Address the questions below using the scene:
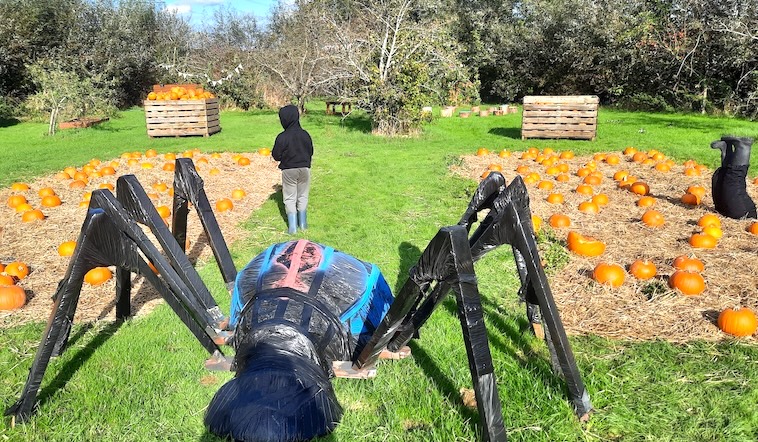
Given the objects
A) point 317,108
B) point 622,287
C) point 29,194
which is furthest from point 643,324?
point 317,108

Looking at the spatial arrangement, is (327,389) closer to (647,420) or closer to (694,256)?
(647,420)

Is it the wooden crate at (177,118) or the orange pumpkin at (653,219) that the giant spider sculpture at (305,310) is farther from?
the wooden crate at (177,118)

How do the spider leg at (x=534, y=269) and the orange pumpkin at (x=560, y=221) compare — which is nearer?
the spider leg at (x=534, y=269)

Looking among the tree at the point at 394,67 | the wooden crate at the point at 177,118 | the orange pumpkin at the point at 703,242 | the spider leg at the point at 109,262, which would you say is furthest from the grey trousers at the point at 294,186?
the wooden crate at the point at 177,118

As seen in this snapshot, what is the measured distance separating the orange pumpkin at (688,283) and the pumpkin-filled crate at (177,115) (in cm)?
1528

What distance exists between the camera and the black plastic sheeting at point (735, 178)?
24.1ft

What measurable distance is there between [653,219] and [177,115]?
14.6 metres

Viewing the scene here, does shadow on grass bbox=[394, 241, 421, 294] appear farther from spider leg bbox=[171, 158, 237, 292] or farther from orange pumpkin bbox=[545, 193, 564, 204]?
orange pumpkin bbox=[545, 193, 564, 204]

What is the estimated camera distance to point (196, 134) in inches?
694

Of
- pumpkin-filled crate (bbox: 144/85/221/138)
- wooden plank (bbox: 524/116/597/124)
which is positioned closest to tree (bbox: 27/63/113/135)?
pumpkin-filled crate (bbox: 144/85/221/138)

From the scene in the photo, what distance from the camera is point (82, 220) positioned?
776 cm

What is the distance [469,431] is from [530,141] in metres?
13.6

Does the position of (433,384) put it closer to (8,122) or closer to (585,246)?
(585,246)

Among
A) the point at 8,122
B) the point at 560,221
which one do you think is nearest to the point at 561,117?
the point at 560,221
